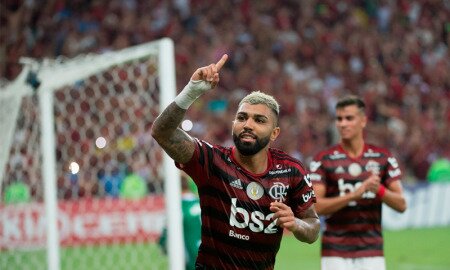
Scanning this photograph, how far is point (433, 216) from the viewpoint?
61.9 ft

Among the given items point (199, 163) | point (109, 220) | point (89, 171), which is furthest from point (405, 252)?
point (199, 163)

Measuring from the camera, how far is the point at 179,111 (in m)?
4.84

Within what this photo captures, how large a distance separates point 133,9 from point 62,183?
24.9 ft

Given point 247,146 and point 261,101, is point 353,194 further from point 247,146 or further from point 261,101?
point 247,146

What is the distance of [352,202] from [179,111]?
2749 mm

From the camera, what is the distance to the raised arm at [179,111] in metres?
4.77

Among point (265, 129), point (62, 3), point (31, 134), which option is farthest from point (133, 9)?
point (265, 129)

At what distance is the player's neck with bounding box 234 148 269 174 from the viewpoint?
5305 mm

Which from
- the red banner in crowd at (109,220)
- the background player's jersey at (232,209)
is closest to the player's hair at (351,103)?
the background player's jersey at (232,209)

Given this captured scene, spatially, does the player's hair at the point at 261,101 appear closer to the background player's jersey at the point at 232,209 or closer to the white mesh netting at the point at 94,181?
the background player's jersey at the point at 232,209

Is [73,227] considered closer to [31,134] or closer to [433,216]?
[31,134]

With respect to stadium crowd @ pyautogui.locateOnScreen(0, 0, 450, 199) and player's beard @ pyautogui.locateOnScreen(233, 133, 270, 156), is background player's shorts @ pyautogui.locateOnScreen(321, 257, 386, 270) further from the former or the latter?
stadium crowd @ pyautogui.locateOnScreen(0, 0, 450, 199)

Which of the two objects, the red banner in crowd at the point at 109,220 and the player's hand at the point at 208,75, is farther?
the red banner in crowd at the point at 109,220

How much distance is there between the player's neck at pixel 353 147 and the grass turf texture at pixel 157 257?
5.56 metres
